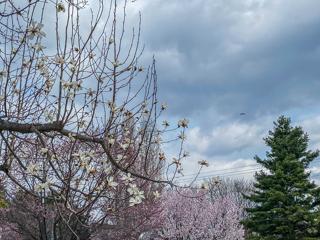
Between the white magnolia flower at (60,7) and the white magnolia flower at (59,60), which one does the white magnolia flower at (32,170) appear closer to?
the white magnolia flower at (59,60)

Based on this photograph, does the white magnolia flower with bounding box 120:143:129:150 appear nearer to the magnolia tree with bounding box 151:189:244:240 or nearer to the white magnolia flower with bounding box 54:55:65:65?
the white magnolia flower with bounding box 54:55:65:65

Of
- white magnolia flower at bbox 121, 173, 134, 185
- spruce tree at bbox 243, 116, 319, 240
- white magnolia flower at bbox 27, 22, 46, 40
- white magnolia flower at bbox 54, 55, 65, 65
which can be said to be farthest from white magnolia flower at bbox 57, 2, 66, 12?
spruce tree at bbox 243, 116, 319, 240

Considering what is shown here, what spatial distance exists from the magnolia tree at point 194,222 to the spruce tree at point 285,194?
211 centimetres

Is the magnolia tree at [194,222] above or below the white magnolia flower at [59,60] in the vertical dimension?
above

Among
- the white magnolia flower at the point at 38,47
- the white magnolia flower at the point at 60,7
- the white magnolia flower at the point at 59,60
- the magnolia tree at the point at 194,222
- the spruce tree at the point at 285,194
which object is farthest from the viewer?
the magnolia tree at the point at 194,222

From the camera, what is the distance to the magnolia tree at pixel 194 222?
949 inches

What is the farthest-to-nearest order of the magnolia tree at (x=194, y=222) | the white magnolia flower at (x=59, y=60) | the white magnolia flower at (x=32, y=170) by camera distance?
the magnolia tree at (x=194, y=222)
the white magnolia flower at (x=59, y=60)
the white magnolia flower at (x=32, y=170)

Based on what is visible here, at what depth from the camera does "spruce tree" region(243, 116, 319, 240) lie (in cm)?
2167

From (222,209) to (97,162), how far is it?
23159 mm

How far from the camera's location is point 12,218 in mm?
10477

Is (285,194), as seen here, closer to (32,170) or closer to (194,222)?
(194,222)

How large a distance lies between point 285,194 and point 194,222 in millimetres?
4974

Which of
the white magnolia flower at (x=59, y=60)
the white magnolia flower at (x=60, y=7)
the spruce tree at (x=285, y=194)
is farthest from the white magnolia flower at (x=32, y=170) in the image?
the spruce tree at (x=285, y=194)

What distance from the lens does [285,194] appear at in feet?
71.9
